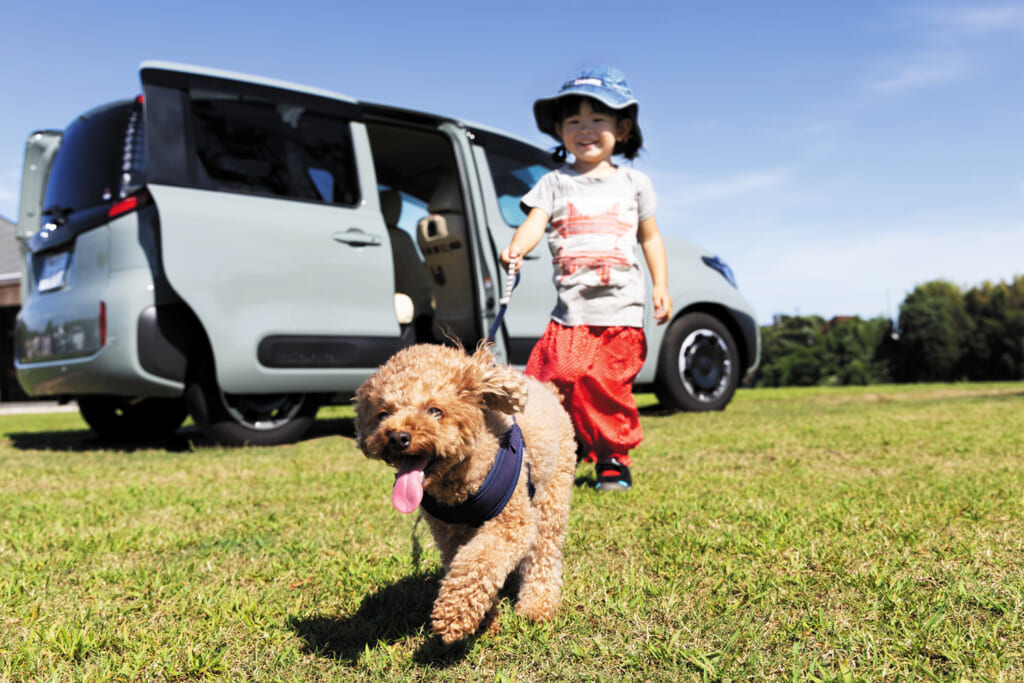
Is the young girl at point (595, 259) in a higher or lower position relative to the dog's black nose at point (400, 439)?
higher

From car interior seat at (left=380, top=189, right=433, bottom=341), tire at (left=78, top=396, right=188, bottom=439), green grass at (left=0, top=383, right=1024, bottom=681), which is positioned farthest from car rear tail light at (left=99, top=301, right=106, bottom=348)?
car interior seat at (left=380, top=189, right=433, bottom=341)

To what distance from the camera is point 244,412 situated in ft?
18.4

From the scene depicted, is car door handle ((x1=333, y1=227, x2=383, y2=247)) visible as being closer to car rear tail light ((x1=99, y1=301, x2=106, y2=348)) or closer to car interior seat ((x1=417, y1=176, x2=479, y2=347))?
car interior seat ((x1=417, y1=176, x2=479, y2=347))

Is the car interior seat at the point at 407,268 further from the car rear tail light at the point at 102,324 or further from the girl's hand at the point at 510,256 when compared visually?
the girl's hand at the point at 510,256

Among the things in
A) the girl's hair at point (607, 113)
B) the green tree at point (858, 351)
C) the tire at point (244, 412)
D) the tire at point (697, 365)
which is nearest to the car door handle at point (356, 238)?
the tire at point (244, 412)

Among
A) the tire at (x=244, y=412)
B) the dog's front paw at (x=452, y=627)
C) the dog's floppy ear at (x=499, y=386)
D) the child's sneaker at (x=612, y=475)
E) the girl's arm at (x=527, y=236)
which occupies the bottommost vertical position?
the dog's front paw at (x=452, y=627)

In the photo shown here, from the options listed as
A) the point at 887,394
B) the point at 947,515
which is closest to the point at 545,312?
the point at 947,515

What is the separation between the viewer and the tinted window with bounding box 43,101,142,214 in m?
5.17

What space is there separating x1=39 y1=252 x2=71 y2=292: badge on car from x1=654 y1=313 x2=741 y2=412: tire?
4860 mm

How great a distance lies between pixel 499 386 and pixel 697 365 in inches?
217

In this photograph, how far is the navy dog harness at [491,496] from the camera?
2010mm

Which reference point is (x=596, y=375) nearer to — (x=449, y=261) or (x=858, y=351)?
(x=449, y=261)

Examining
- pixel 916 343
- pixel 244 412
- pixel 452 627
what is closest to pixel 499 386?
pixel 452 627

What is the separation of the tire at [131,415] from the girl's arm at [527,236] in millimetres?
4934
